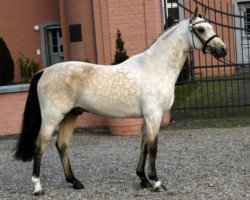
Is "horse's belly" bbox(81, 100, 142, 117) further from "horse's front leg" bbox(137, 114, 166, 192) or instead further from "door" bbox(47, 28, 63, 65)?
"door" bbox(47, 28, 63, 65)

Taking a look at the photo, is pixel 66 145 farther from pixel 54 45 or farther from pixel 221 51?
pixel 54 45

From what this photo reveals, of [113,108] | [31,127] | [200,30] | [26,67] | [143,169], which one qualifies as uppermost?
[200,30]

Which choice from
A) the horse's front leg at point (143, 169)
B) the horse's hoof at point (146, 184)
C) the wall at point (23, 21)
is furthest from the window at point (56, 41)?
the horse's hoof at point (146, 184)

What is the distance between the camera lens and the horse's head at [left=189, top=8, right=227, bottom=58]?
6547mm

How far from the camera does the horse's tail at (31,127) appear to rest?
682 centimetres

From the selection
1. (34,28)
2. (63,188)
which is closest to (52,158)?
(63,188)

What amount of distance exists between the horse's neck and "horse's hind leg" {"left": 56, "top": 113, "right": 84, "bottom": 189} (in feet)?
4.07

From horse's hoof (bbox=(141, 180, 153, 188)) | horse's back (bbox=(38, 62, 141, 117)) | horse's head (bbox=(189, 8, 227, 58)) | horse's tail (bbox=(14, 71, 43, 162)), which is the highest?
horse's head (bbox=(189, 8, 227, 58))

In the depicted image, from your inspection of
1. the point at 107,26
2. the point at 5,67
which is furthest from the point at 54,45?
the point at 107,26

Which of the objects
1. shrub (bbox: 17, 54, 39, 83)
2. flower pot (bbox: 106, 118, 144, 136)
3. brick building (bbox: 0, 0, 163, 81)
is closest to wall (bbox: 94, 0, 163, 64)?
brick building (bbox: 0, 0, 163, 81)

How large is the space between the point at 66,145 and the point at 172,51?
5.54 feet

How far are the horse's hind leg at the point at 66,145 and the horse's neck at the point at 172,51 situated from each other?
1240mm

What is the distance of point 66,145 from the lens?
22.7ft

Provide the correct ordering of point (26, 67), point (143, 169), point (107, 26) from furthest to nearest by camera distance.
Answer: point (26, 67) → point (107, 26) → point (143, 169)
